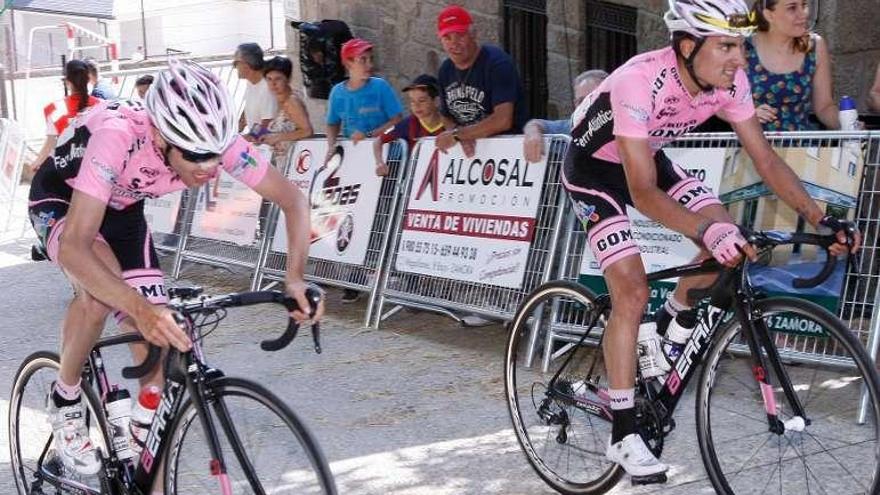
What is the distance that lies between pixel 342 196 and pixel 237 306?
5.10m

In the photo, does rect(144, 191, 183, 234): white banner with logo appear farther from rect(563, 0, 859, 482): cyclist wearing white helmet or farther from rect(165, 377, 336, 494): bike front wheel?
rect(165, 377, 336, 494): bike front wheel

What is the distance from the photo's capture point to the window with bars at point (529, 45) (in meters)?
10.5

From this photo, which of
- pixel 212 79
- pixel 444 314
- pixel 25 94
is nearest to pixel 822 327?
pixel 212 79

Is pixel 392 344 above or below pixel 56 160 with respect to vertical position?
below

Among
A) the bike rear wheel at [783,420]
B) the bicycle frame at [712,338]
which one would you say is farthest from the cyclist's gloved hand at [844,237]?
the bicycle frame at [712,338]

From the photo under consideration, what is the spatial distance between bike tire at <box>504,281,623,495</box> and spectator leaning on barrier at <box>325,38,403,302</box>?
12.5 ft

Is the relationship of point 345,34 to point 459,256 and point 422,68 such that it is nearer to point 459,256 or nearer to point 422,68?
point 422,68

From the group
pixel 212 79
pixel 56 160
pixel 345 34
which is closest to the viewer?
pixel 212 79

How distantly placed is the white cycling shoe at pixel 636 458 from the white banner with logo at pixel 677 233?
6.81 feet

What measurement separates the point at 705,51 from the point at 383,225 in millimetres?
4308

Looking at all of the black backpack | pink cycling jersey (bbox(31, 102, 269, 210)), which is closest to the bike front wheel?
pink cycling jersey (bbox(31, 102, 269, 210))

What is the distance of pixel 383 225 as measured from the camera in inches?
322

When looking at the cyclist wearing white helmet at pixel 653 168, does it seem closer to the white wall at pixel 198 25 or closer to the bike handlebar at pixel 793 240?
the bike handlebar at pixel 793 240

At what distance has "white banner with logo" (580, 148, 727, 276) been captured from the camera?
6156mm
